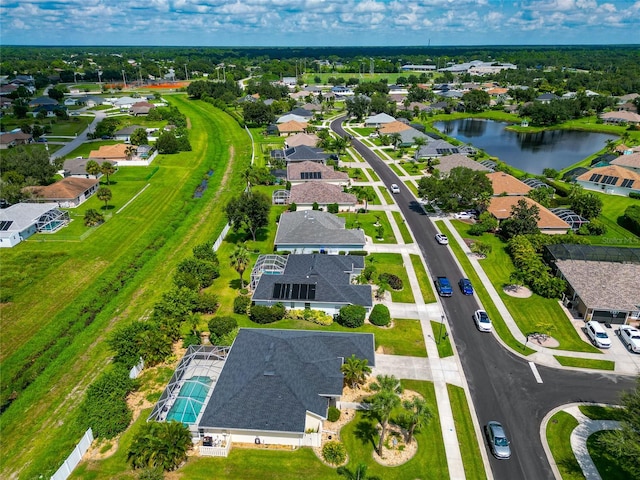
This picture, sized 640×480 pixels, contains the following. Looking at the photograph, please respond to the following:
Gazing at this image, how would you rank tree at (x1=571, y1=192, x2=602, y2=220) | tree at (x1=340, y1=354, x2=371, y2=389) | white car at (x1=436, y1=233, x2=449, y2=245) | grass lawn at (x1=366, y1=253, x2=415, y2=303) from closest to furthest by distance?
tree at (x1=340, y1=354, x2=371, y2=389) → grass lawn at (x1=366, y1=253, x2=415, y2=303) → white car at (x1=436, y1=233, x2=449, y2=245) → tree at (x1=571, y1=192, x2=602, y2=220)

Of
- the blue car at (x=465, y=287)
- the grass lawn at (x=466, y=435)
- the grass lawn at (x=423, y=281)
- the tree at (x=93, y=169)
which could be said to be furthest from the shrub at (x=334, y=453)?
the tree at (x=93, y=169)

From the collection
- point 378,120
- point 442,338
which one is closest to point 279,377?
point 442,338

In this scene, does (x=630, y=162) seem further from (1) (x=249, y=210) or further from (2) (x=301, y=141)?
(1) (x=249, y=210)

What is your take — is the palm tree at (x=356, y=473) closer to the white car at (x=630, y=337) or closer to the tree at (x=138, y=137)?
the white car at (x=630, y=337)

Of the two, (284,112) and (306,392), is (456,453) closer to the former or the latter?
(306,392)

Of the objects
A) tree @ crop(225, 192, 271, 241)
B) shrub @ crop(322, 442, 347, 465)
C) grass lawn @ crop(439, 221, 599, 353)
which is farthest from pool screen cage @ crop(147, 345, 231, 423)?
grass lawn @ crop(439, 221, 599, 353)

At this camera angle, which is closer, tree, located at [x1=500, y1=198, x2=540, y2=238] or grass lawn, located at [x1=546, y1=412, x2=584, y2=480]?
grass lawn, located at [x1=546, y1=412, x2=584, y2=480]

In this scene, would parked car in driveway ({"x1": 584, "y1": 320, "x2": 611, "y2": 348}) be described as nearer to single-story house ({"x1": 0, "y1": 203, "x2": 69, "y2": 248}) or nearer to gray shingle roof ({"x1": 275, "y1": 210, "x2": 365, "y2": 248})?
gray shingle roof ({"x1": 275, "y1": 210, "x2": 365, "y2": 248})

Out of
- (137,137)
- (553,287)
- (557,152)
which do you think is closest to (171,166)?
(137,137)
